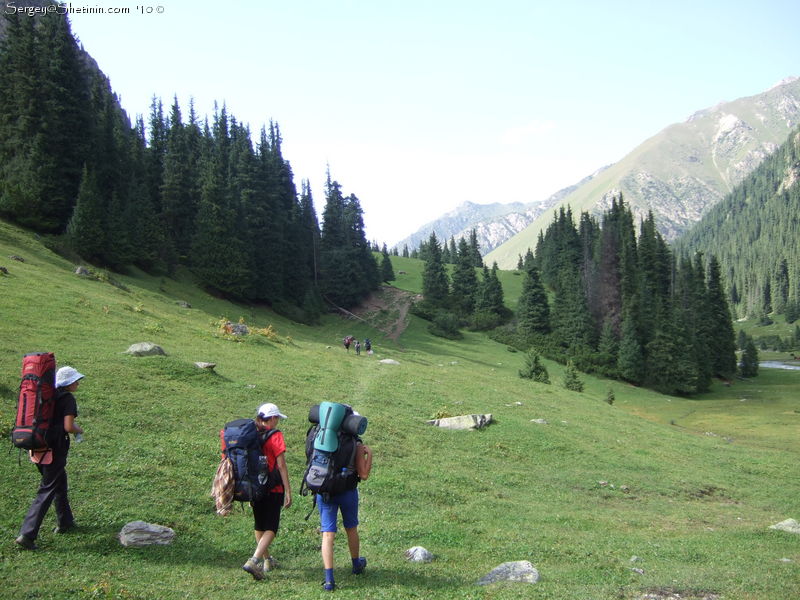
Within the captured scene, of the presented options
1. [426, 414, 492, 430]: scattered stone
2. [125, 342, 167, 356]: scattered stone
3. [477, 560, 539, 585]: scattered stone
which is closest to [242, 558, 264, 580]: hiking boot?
[477, 560, 539, 585]: scattered stone

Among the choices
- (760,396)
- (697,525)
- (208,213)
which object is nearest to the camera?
(697,525)

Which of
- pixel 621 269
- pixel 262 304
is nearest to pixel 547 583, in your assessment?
pixel 262 304

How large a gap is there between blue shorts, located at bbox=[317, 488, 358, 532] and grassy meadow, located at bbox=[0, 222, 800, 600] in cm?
104

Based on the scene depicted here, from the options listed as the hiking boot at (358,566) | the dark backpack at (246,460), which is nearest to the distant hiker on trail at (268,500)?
the dark backpack at (246,460)

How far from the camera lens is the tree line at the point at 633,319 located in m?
75.7

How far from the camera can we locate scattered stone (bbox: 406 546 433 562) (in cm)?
1082

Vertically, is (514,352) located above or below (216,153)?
below

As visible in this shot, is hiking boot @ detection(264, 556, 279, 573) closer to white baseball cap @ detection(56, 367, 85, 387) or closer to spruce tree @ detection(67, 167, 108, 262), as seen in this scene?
white baseball cap @ detection(56, 367, 85, 387)

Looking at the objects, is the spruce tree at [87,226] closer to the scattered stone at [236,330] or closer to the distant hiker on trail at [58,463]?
the scattered stone at [236,330]

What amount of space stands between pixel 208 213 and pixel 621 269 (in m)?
69.1

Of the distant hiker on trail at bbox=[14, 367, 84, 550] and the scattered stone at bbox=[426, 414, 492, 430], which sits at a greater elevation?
the distant hiker on trail at bbox=[14, 367, 84, 550]

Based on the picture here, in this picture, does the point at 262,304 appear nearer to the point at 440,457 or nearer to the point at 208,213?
the point at 208,213

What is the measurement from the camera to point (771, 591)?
9570 mm

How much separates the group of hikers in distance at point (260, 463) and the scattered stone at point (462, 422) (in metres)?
15.6
